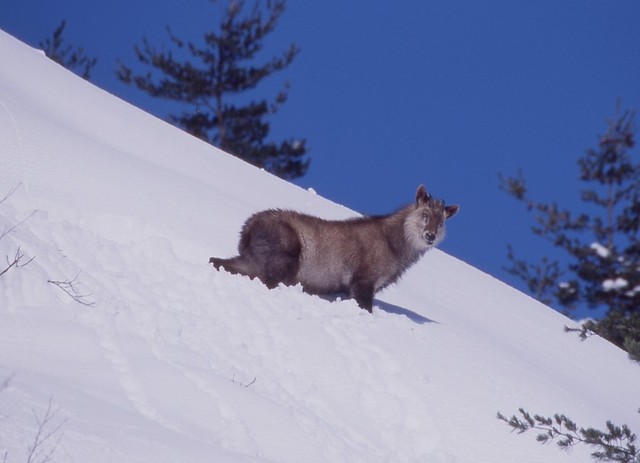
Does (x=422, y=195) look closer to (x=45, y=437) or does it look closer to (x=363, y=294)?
(x=363, y=294)

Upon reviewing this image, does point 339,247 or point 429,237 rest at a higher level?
point 429,237

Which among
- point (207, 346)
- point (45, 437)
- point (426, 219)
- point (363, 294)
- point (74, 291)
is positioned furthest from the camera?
point (426, 219)

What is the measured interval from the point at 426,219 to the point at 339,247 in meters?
1.16

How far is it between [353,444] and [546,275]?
88.6 ft

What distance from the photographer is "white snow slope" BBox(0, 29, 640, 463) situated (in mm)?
5645

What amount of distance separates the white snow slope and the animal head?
91 cm

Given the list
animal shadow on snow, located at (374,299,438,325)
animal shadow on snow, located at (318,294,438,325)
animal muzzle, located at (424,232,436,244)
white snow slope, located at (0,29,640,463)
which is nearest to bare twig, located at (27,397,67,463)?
white snow slope, located at (0,29,640,463)

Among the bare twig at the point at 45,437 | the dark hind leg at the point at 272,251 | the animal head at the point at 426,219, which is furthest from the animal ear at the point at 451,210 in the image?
the bare twig at the point at 45,437

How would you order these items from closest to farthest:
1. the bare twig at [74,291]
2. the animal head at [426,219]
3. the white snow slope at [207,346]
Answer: the white snow slope at [207,346] → the bare twig at [74,291] → the animal head at [426,219]

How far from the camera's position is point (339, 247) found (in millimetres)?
11164

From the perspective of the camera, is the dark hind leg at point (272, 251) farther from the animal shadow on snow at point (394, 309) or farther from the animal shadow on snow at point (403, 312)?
the animal shadow on snow at point (403, 312)

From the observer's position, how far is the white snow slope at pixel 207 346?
564 cm

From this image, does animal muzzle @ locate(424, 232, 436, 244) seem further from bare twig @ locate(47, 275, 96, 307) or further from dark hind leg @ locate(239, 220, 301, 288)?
bare twig @ locate(47, 275, 96, 307)

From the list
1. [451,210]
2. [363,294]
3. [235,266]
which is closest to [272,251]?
[235,266]
